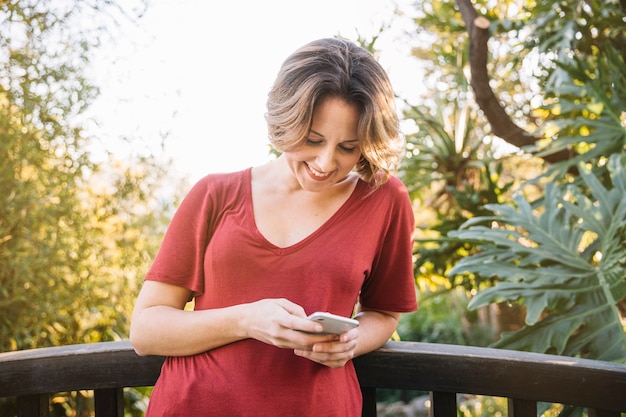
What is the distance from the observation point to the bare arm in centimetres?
111

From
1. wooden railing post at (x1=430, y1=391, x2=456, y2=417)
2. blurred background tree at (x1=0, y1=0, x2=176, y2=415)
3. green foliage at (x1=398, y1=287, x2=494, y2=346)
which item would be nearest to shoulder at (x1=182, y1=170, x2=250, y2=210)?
wooden railing post at (x1=430, y1=391, x2=456, y2=417)

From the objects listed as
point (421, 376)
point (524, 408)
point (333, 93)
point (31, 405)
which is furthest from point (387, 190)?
point (31, 405)

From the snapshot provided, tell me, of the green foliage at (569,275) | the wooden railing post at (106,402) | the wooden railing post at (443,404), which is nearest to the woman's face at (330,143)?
the wooden railing post at (443,404)

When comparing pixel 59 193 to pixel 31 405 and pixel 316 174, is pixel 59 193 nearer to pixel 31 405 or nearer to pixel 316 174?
pixel 31 405

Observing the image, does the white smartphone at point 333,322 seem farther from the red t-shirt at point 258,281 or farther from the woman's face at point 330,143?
the woman's face at point 330,143

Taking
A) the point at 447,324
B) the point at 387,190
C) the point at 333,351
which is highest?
the point at 387,190

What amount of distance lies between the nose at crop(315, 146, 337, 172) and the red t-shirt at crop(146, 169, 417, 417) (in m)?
0.14

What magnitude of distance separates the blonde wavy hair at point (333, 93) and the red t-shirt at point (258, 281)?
6.4 inches

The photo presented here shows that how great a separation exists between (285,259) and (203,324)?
8.1 inches

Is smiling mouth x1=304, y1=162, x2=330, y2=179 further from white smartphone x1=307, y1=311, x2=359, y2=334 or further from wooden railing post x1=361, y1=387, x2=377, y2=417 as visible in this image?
wooden railing post x1=361, y1=387, x2=377, y2=417

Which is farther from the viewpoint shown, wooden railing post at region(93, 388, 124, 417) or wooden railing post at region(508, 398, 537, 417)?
wooden railing post at region(93, 388, 124, 417)

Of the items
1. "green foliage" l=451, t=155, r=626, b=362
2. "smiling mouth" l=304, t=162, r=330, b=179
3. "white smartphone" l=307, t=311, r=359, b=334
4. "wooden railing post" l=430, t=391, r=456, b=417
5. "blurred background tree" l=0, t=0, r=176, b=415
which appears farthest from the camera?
"blurred background tree" l=0, t=0, r=176, b=415

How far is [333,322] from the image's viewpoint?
3.44 feet

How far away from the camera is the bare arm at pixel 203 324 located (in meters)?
1.11
